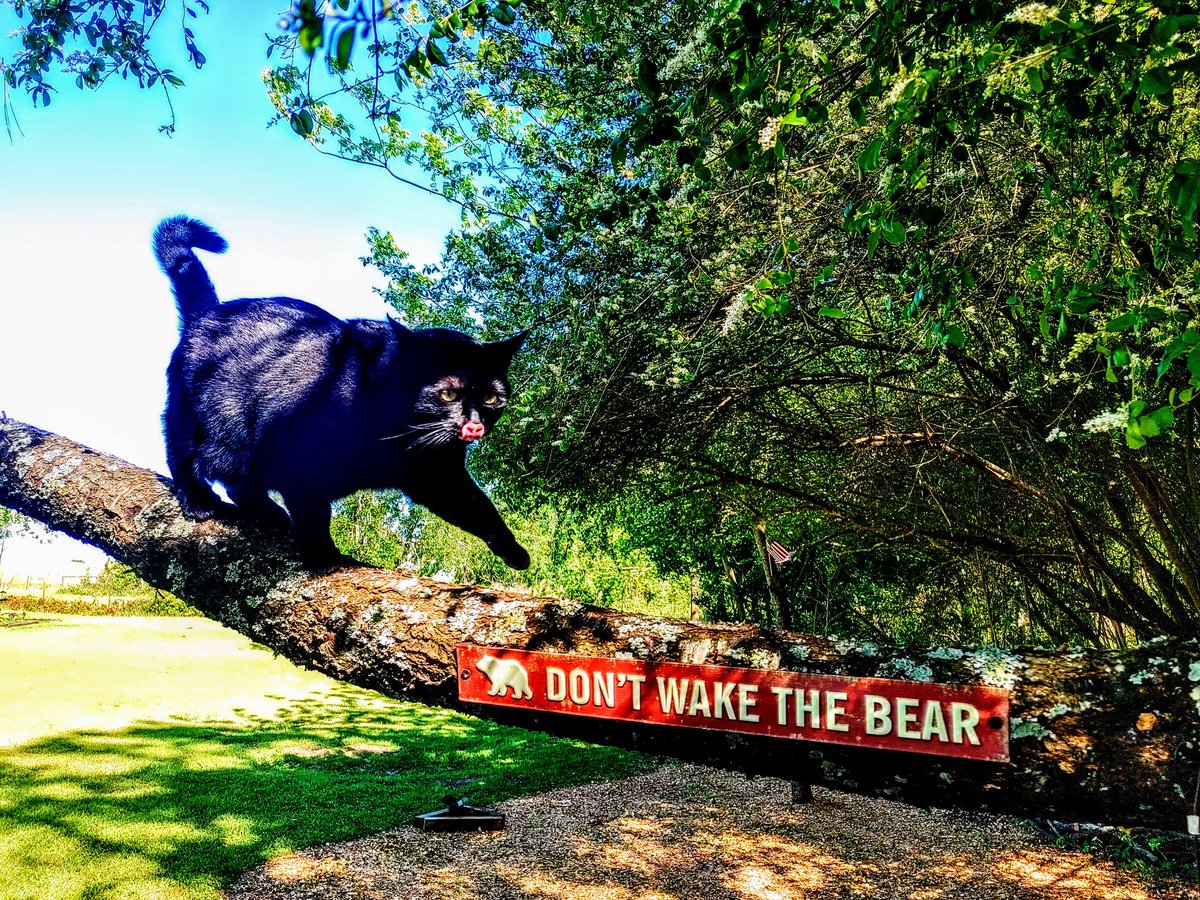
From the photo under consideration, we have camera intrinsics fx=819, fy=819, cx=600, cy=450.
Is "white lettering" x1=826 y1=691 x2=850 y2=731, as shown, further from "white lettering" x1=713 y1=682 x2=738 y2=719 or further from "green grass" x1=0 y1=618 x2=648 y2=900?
"green grass" x1=0 y1=618 x2=648 y2=900

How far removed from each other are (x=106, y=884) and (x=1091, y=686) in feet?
22.8

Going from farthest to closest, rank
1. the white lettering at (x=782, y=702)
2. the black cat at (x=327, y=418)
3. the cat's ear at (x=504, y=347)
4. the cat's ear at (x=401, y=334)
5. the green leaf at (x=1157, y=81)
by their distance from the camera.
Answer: the cat's ear at (x=504, y=347)
the cat's ear at (x=401, y=334)
the black cat at (x=327, y=418)
the green leaf at (x=1157, y=81)
the white lettering at (x=782, y=702)

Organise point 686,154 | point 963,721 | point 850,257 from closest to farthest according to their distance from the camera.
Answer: point 963,721, point 686,154, point 850,257

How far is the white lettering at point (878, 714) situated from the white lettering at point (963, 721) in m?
0.14

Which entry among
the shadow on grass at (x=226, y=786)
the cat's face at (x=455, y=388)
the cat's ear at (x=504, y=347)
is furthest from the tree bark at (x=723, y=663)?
the shadow on grass at (x=226, y=786)

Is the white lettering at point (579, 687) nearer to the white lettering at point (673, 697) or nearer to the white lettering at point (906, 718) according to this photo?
the white lettering at point (673, 697)

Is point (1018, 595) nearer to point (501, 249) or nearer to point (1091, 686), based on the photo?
→ point (501, 249)

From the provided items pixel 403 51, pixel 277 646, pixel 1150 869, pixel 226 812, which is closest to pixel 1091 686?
pixel 277 646

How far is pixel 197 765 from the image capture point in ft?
30.8

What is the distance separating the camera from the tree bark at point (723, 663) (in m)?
1.87

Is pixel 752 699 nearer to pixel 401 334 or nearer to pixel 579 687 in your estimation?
pixel 579 687

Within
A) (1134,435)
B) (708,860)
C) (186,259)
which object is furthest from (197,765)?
(1134,435)

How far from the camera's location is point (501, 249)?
512cm

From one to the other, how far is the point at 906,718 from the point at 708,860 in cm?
650
